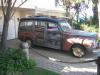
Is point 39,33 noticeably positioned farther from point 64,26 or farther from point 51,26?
point 64,26

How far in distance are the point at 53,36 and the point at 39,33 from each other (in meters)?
1.12

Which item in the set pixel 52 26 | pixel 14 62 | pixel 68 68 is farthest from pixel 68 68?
pixel 52 26

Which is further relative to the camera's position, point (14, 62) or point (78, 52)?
point (78, 52)

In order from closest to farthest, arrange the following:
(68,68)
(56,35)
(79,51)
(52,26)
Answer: (68,68)
(79,51)
(56,35)
(52,26)

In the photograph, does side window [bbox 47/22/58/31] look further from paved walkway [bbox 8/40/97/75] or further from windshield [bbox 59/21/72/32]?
paved walkway [bbox 8/40/97/75]

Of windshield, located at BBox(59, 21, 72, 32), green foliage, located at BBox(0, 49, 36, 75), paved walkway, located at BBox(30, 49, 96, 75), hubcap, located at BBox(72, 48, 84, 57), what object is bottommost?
paved walkway, located at BBox(30, 49, 96, 75)

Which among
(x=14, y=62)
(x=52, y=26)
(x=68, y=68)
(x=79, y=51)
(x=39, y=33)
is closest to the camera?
(x=14, y=62)

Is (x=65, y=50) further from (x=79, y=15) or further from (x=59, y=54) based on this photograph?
(x=79, y=15)

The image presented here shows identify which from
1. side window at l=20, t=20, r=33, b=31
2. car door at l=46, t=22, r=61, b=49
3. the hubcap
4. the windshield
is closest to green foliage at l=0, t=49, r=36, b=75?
the hubcap

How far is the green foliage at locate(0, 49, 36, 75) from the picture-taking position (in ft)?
23.1

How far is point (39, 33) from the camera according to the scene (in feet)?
53.5

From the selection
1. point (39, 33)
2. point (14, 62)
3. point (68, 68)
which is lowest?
point (68, 68)

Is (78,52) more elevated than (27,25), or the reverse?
(27,25)

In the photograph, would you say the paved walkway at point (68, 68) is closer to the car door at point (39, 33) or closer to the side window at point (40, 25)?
the car door at point (39, 33)
